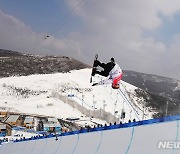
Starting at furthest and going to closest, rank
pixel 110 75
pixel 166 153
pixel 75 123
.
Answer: pixel 75 123, pixel 110 75, pixel 166 153

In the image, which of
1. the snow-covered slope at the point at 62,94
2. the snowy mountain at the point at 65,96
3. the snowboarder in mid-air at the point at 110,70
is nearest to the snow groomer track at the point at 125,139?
the snowboarder in mid-air at the point at 110,70

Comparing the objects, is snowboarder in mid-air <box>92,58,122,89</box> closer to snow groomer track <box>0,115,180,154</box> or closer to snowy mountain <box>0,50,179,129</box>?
snow groomer track <box>0,115,180,154</box>

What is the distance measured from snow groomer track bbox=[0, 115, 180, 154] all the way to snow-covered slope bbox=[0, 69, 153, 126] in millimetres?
59936

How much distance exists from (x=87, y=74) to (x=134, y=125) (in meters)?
132

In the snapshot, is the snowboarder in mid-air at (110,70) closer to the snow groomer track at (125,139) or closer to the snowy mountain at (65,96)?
the snow groomer track at (125,139)

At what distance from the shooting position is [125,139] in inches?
311

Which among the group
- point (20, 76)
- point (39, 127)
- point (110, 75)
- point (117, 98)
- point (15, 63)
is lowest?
point (39, 127)

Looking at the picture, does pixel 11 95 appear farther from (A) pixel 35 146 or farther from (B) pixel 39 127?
(A) pixel 35 146

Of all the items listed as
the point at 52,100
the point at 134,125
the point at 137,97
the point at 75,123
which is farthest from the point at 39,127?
the point at 137,97

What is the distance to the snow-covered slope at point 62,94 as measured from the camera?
78125mm

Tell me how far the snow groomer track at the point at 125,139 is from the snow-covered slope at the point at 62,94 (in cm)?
5994

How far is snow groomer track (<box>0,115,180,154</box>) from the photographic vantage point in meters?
6.66

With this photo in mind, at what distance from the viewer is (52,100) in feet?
290

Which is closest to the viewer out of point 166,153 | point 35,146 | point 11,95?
point 166,153
